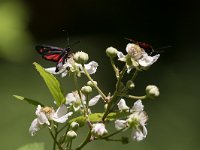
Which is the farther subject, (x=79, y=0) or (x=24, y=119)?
(x=79, y=0)

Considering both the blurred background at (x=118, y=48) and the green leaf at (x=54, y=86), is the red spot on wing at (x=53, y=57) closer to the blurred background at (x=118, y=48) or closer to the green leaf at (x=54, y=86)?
the green leaf at (x=54, y=86)

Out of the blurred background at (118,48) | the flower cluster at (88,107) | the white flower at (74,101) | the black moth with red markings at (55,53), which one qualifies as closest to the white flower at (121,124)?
the flower cluster at (88,107)

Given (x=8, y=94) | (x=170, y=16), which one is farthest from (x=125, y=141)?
(x=170, y=16)

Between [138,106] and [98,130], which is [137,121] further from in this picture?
[98,130]

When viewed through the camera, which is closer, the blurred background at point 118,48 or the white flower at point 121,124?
the white flower at point 121,124

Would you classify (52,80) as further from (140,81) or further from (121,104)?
(140,81)

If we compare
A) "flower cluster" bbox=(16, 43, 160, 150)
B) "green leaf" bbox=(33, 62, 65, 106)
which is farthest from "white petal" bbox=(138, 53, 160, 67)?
"green leaf" bbox=(33, 62, 65, 106)
